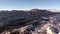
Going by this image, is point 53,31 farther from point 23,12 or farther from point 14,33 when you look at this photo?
point 23,12

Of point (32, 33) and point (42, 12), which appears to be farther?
point (42, 12)

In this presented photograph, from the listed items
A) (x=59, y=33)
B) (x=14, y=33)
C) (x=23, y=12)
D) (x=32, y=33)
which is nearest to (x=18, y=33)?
(x=14, y=33)

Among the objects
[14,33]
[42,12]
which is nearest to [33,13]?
[42,12]

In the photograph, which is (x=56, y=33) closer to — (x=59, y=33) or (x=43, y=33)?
(x=59, y=33)

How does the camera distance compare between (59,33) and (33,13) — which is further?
(33,13)

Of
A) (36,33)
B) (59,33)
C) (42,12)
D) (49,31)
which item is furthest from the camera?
(42,12)

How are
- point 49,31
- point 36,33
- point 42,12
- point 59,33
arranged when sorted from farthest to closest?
point 42,12 → point 36,33 → point 49,31 → point 59,33

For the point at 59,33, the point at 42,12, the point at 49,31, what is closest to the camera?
the point at 59,33

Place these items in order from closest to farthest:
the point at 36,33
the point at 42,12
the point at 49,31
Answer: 1. the point at 49,31
2. the point at 36,33
3. the point at 42,12
